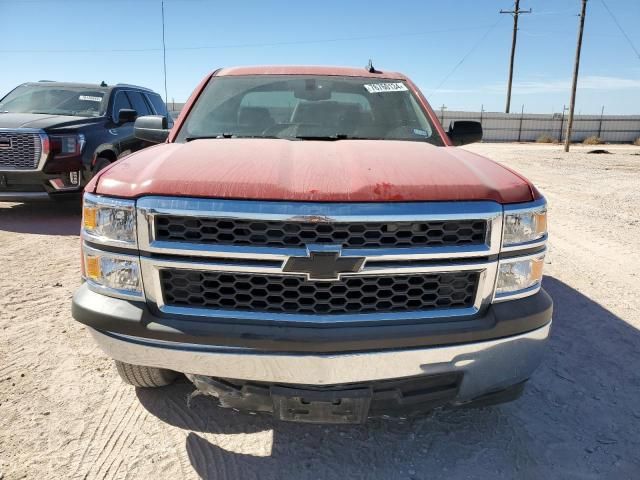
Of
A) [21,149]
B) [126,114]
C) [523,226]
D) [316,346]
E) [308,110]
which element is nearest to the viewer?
[316,346]

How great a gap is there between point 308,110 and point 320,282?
73.4 inches

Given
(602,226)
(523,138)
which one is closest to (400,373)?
(602,226)

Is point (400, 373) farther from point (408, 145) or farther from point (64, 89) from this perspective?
point (64, 89)

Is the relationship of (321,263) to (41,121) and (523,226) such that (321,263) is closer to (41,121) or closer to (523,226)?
(523,226)

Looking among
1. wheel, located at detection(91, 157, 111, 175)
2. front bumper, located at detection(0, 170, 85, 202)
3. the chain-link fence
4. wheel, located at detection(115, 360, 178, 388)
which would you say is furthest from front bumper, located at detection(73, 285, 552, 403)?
the chain-link fence

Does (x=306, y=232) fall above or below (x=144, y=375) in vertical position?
above

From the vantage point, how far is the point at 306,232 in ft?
6.07

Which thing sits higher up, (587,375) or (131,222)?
(131,222)

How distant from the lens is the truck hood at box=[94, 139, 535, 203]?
1.85 meters

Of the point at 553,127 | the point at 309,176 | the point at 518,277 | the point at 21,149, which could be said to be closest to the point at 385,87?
the point at 309,176

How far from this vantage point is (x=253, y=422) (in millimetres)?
2500

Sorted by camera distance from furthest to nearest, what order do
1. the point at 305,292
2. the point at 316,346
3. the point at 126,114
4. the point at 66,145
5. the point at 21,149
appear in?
the point at 126,114, the point at 66,145, the point at 21,149, the point at 305,292, the point at 316,346

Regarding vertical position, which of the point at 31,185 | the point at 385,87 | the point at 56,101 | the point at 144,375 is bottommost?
the point at 144,375

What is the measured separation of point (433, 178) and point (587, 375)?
1923mm
